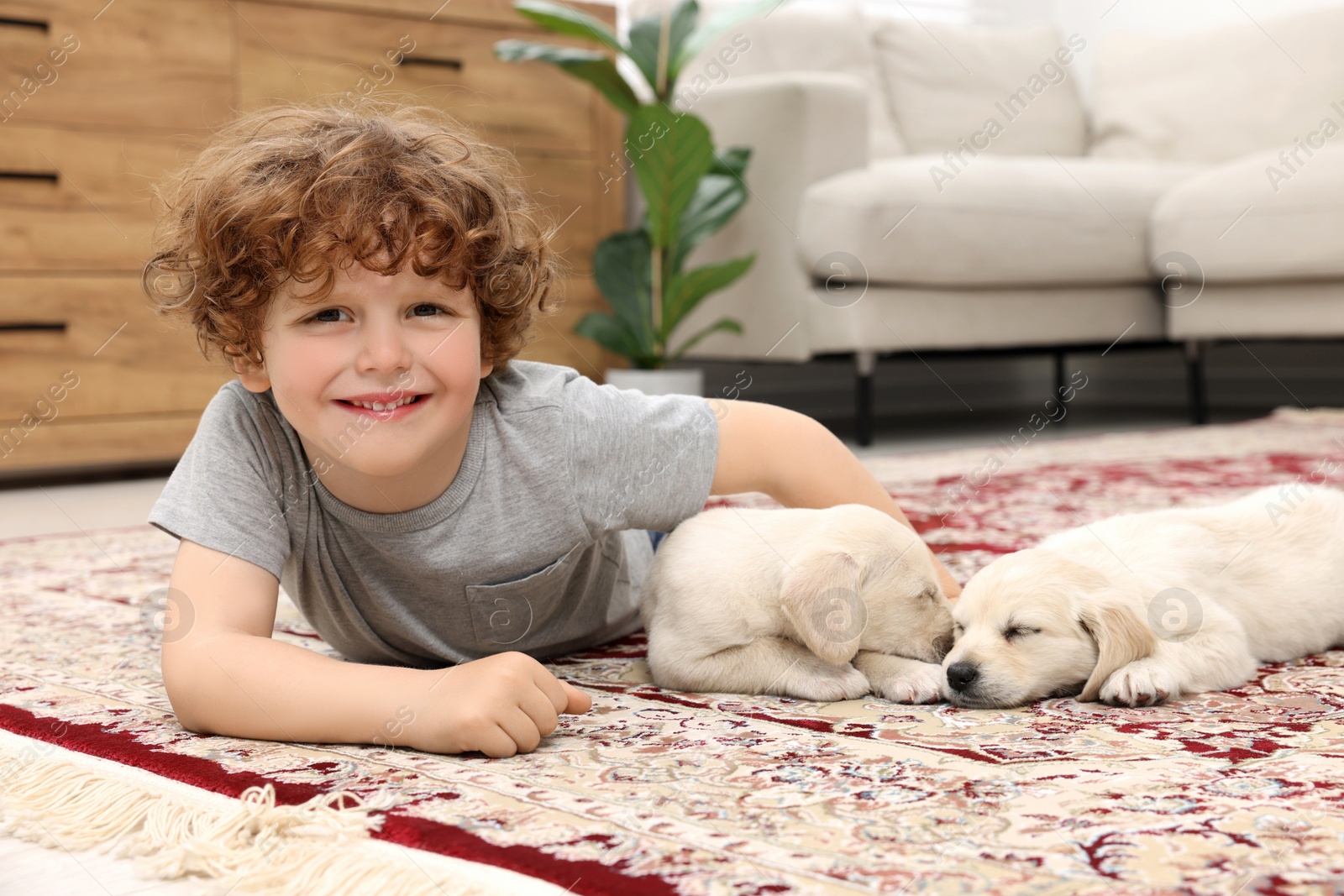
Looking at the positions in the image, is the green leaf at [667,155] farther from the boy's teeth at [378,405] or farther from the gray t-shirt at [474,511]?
the boy's teeth at [378,405]

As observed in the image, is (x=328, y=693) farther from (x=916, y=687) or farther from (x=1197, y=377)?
(x=1197, y=377)

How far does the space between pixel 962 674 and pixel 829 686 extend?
0.12m

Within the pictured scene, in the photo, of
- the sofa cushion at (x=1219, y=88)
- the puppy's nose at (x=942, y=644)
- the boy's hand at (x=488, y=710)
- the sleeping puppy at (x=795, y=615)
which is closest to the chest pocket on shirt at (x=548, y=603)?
the sleeping puppy at (x=795, y=615)

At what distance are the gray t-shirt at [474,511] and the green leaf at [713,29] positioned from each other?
2.19 m

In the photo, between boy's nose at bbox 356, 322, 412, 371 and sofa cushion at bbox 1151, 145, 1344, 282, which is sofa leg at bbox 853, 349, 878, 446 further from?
boy's nose at bbox 356, 322, 412, 371

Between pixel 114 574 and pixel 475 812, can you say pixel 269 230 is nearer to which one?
pixel 475 812

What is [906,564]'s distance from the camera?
1.17 m

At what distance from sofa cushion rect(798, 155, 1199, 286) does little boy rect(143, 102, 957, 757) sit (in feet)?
6.71

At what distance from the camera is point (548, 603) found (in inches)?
52.1

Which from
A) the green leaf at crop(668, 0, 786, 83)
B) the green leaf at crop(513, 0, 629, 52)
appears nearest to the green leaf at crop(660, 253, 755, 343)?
the green leaf at crop(668, 0, 786, 83)

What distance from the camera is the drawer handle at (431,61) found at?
351cm

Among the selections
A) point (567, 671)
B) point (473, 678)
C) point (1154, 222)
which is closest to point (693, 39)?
point (1154, 222)

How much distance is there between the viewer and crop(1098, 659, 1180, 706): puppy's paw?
1.08 meters

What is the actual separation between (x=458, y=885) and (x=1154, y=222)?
139 inches
